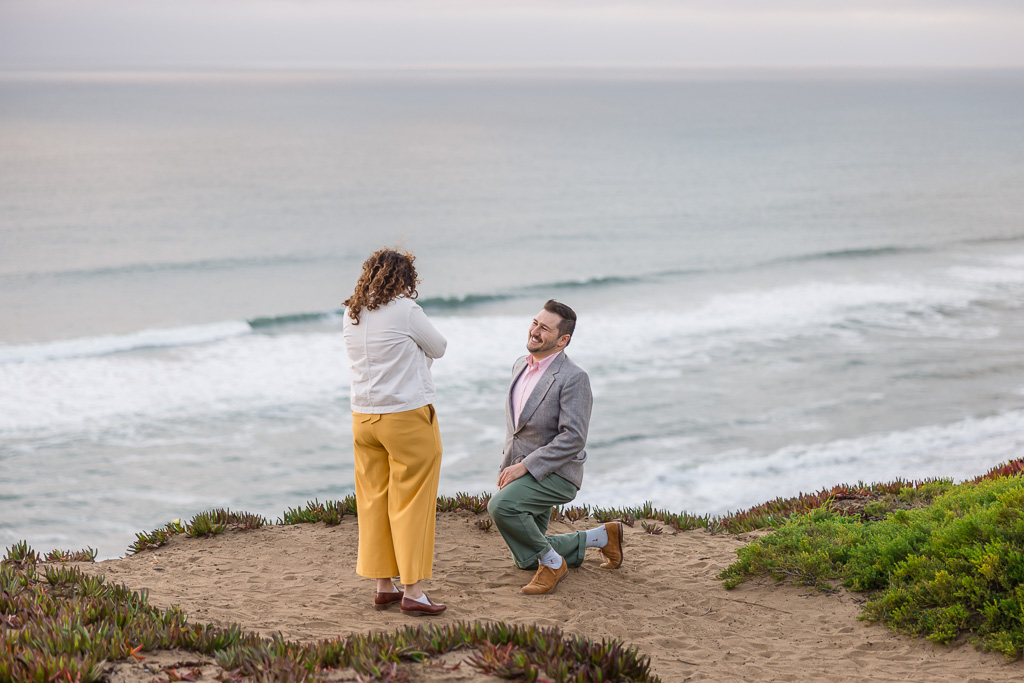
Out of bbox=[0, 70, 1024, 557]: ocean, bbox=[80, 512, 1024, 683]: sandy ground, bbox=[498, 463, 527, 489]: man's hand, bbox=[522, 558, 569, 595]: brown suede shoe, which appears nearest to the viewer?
bbox=[80, 512, 1024, 683]: sandy ground

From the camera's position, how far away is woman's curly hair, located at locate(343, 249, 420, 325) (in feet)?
17.2

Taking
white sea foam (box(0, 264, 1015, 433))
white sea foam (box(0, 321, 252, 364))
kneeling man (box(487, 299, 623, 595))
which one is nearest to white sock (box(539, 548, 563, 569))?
kneeling man (box(487, 299, 623, 595))

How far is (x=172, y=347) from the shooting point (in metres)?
23.4

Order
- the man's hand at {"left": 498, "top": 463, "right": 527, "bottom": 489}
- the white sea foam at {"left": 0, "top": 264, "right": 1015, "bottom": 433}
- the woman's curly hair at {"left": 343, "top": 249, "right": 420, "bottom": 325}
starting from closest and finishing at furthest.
A: the woman's curly hair at {"left": 343, "top": 249, "right": 420, "bottom": 325} < the man's hand at {"left": 498, "top": 463, "right": 527, "bottom": 489} < the white sea foam at {"left": 0, "top": 264, "right": 1015, "bottom": 433}

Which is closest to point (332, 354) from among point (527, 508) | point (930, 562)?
point (527, 508)

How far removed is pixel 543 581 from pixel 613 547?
2.74 ft

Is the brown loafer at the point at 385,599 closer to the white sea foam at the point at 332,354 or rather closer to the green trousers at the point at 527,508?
the green trousers at the point at 527,508

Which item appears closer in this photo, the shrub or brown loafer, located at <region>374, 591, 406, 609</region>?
the shrub

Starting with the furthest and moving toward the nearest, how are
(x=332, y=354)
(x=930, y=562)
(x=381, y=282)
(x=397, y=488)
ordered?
(x=332, y=354) → (x=930, y=562) → (x=397, y=488) → (x=381, y=282)

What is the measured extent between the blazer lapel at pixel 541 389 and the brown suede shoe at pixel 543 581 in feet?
3.88

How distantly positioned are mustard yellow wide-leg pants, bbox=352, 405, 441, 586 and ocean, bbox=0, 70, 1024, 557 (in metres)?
1.24

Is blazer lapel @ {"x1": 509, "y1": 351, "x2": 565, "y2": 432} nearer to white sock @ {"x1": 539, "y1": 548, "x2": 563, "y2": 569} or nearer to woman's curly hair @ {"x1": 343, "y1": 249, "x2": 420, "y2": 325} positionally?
white sock @ {"x1": 539, "y1": 548, "x2": 563, "y2": 569}

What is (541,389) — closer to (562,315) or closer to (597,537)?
(562,315)

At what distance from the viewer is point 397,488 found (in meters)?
5.41
